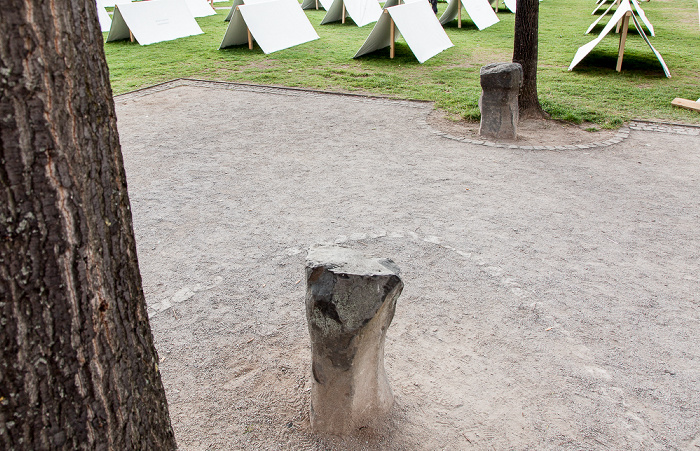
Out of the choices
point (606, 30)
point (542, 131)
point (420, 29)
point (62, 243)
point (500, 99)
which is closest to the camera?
point (62, 243)

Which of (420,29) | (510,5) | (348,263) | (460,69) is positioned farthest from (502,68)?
(510,5)

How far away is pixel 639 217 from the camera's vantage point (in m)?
4.87

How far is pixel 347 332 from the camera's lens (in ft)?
7.74

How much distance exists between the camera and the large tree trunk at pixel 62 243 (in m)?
1.37

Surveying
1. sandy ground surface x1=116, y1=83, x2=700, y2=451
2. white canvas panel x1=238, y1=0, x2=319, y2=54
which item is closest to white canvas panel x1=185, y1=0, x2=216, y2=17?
white canvas panel x1=238, y1=0, x2=319, y2=54

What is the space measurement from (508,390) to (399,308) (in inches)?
35.6

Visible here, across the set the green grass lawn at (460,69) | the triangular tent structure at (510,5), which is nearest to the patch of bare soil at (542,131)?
the green grass lawn at (460,69)

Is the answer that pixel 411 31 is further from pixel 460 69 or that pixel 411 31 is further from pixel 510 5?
pixel 510 5

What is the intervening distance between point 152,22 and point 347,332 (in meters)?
13.6

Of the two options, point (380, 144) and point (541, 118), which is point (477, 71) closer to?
point (541, 118)

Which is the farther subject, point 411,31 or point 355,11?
point 355,11

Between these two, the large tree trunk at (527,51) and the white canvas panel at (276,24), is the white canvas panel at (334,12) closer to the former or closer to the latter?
the white canvas panel at (276,24)

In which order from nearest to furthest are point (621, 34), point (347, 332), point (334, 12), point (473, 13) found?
point (347, 332) < point (621, 34) < point (473, 13) < point (334, 12)

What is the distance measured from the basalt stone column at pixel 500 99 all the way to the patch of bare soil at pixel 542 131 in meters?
0.13
